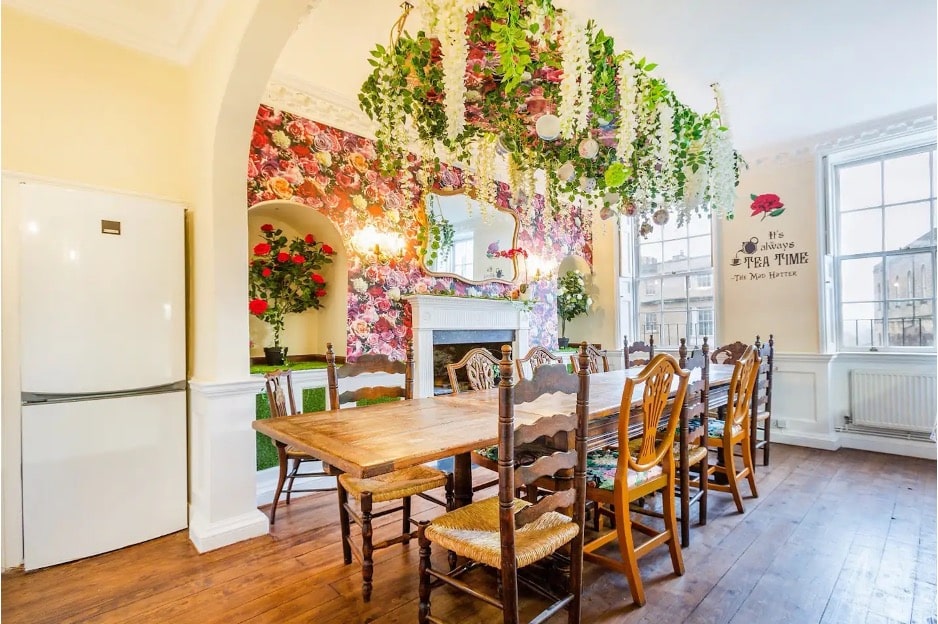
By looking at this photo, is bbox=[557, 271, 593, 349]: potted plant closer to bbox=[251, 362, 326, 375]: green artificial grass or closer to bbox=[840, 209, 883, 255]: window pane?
bbox=[840, 209, 883, 255]: window pane

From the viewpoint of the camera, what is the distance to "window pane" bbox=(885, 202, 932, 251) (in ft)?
12.6

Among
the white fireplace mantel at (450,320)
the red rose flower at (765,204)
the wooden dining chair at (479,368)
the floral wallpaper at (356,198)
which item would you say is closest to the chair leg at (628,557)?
the wooden dining chair at (479,368)

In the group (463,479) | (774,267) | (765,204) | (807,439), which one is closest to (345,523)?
(463,479)

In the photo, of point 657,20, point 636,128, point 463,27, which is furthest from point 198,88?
point 657,20

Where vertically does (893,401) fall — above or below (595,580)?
above

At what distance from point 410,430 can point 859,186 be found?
4.80 metres

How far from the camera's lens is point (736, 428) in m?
2.84

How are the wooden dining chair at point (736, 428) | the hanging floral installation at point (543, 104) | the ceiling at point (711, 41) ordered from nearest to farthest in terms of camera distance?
the hanging floral installation at point (543, 104) < the ceiling at point (711, 41) < the wooden dining chair at point (736, 428)

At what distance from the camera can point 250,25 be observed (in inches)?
79.6

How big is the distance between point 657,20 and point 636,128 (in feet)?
3.19

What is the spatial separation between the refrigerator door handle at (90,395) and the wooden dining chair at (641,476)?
224 cm

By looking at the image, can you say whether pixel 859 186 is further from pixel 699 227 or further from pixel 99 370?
pixel 99 370

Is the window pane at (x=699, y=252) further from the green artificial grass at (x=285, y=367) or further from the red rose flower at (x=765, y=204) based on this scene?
the green artificial grass at (x=285, y=367)

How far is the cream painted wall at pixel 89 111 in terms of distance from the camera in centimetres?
230
